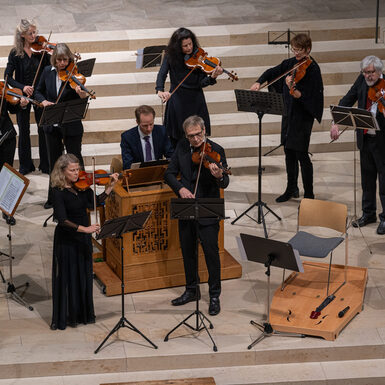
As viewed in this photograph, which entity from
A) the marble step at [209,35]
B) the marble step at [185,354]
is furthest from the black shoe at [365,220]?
the marble step at [209,35]

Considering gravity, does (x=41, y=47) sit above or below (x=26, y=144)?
above

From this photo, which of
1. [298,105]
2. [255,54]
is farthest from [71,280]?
[255,54]

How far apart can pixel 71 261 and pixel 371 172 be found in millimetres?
3170

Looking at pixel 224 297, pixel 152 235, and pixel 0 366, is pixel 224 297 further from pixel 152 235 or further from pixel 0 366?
pixel 0 366

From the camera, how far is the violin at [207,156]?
701 centimetres

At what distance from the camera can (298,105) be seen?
29.5 feet

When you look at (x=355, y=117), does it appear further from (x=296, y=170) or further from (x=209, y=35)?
(x=209, y=35)

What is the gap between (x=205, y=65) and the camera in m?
8.62

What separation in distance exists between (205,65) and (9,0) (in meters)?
4.98

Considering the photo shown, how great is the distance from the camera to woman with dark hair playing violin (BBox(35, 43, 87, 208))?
27.8 feet

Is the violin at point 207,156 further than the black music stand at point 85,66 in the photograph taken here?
No

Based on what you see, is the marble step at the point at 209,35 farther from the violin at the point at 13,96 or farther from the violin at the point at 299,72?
the violin at the point at 299,72

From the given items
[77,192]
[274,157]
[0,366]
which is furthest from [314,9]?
[0,366]

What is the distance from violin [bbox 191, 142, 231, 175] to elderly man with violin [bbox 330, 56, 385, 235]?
1.81 meters
